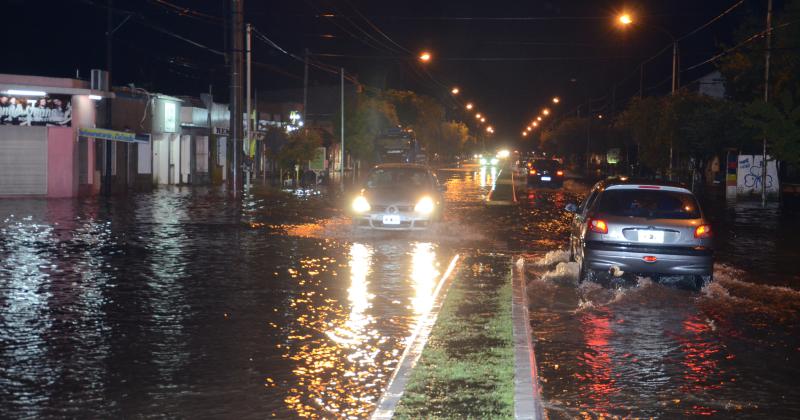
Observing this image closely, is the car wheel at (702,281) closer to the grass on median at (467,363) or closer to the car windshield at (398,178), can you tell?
the grass on median at (467,363)

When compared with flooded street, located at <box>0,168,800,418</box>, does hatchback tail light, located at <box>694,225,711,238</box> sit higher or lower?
higher

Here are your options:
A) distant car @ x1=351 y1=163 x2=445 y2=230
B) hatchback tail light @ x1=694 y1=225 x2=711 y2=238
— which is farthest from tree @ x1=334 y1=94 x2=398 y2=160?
hatchback tail light @ x1=694 y1=225 x2=711 y2=238

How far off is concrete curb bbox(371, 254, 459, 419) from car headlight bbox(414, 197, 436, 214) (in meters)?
7.63

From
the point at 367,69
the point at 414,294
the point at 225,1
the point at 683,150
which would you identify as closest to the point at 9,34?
the point at 225,1

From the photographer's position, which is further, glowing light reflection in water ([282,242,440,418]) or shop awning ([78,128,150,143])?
shop awning ([78,128,150,143])

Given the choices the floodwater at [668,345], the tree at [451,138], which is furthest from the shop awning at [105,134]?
the tree at [451,138]

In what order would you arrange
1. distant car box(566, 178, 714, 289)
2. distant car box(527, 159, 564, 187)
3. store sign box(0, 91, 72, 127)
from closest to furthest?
Answer: 1. distant car box(566, 178, 714, 289)
2. store sign box(0, 91, 72, 127)
3. distant car box(527, 159, 564, 187)

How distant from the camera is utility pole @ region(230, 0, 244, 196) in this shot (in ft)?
110

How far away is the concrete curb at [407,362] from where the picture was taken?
6.68m

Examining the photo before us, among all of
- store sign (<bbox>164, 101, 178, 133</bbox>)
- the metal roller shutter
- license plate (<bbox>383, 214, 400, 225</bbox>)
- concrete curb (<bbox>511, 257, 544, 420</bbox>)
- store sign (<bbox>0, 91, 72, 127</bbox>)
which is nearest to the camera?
concrete curb (<bbox>511, 257, 544, 420</bbox>)

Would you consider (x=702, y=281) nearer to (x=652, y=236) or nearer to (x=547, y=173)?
(x=652, y=236)

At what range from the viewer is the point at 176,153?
158ft

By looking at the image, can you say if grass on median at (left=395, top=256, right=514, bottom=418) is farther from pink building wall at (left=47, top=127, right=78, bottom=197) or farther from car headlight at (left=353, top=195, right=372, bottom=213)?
pink building wall at (left=47, top=127, right=78, bottom=197)

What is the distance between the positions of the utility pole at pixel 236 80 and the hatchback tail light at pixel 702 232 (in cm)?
2359
